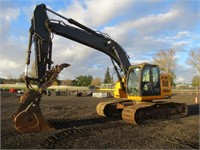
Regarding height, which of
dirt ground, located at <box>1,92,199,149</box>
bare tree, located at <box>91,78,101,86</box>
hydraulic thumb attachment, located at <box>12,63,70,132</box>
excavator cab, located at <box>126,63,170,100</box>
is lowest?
dirt ground, located at <box>1,92,199,149</box>

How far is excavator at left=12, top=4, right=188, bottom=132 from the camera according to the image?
31.4 feet

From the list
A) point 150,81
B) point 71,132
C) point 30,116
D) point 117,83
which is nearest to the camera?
point 30,116

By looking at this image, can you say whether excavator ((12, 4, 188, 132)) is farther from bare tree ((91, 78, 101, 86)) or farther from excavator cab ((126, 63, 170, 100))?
bare tree ((91, 78, 101, 86))

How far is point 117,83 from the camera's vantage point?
46.3 ft

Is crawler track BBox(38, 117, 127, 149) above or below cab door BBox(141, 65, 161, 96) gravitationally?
below

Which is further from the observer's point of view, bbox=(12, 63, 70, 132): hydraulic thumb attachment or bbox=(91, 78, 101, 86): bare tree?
bbox=(91, 78, 101, 86): bare tree

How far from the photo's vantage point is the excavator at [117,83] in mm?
9586

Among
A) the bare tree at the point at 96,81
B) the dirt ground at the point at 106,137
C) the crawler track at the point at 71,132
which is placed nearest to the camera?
the dirt ground at the point at 106,137

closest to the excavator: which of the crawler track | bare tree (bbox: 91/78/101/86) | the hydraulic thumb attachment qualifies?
the hydraulic thumb attachment

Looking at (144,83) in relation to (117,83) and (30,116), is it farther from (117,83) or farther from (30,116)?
(30,116)

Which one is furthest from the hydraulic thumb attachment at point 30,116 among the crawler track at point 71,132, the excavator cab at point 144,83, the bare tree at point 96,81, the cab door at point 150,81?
the bare tree at point 96,81

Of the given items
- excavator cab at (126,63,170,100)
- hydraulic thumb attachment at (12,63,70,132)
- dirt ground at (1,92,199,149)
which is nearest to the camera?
dirt ground at (1,92,199,149)

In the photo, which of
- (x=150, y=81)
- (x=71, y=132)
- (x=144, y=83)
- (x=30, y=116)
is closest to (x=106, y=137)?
(x=71, y=132)

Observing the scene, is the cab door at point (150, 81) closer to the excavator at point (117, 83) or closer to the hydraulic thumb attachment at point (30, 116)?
the excavator at point (117, 83)
